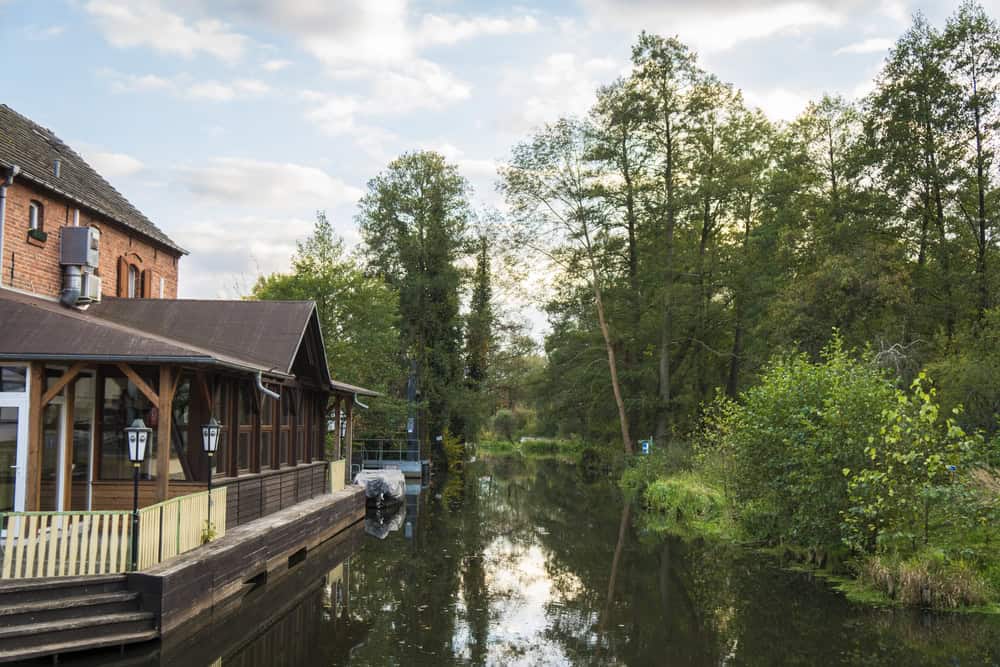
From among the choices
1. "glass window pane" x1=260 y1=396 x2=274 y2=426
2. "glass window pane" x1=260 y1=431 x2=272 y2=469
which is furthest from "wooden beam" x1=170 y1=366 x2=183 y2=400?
"glass window pane" x1=260 y1=431 x2=272 y2=469

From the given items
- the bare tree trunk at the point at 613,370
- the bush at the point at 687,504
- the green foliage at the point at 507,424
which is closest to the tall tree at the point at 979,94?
the bush at the point at 687,504

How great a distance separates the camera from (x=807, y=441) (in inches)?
560

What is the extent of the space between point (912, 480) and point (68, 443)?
471 inches

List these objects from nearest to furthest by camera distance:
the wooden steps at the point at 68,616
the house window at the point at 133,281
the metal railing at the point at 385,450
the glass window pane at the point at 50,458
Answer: the wooden steps at the point at 68,616, the glass window pane at the point at 50,458, the house window at the point at 133,281, the metal railing at the point at 385,450

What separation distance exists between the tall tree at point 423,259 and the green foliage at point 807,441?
85.2 ft

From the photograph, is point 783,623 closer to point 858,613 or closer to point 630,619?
point 858,613

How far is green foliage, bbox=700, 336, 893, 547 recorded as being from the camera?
43.5ft

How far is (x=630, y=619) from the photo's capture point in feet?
37.1

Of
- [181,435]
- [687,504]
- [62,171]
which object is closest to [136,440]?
[181,435]

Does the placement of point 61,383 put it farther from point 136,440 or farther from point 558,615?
point 558,615

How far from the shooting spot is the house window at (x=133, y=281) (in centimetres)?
2003

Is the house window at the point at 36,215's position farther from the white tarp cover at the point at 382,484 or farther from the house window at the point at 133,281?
the white tarp cover at the point at 382,484

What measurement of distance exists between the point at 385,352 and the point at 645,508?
584 inches

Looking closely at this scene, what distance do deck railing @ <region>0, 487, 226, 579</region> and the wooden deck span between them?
25 cm
